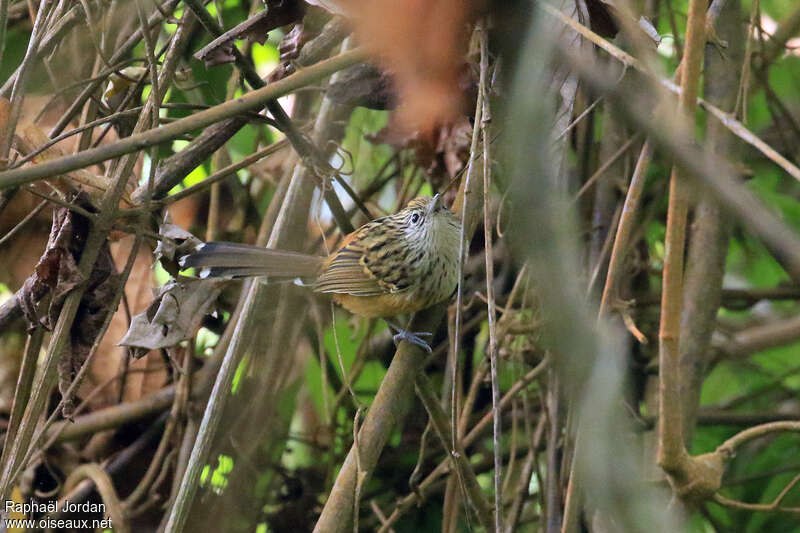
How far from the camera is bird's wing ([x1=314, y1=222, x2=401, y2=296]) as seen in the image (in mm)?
3462

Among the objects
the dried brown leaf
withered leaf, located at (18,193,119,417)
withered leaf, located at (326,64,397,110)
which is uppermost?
withered leaf, located at (326,64,397,110)

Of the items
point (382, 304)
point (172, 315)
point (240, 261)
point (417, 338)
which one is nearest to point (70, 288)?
point (172, 315)

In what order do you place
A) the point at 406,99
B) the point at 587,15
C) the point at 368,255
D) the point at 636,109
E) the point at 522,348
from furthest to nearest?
the point at 368,255, the point at 522,348, the point at 406,99, the point at 587,15, the point at 636,109

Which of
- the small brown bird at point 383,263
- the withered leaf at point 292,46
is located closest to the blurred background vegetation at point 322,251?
the withered leaf at point 292,46

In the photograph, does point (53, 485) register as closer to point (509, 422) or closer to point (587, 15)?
point (509, 422)

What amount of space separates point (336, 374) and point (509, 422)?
Answer: 0.83 m

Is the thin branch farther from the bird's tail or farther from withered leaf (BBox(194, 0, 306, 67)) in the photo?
the bird's tail

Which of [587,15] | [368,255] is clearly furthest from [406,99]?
[368,255]

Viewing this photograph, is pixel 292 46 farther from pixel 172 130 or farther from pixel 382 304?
pixel 382 304

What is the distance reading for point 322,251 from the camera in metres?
3.91

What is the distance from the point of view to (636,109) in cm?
95

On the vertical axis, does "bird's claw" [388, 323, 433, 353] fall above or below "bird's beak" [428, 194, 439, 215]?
below

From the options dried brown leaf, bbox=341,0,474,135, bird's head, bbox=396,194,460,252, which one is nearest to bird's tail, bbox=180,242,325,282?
bird's head, bbox=396,194,460,252

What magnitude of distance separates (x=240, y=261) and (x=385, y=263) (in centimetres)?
76
